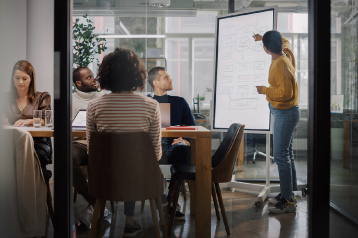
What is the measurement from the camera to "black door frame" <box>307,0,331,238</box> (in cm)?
183

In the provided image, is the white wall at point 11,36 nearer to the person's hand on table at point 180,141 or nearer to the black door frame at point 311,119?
the black door frame at point 311,119

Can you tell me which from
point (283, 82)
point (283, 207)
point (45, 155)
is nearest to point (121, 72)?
point (45, 155)

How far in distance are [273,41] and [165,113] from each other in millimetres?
1405

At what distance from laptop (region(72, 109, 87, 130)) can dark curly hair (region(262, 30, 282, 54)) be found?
→ 1.76m

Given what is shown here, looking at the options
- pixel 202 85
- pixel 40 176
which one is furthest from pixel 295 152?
pixel 40 176

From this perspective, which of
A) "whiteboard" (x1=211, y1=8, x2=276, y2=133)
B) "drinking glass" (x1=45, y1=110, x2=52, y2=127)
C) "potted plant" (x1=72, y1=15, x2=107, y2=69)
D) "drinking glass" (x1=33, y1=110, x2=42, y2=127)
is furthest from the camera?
"whiteboard" (x1=211, y1=8, x2=276, y2=133)

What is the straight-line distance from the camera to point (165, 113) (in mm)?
1920

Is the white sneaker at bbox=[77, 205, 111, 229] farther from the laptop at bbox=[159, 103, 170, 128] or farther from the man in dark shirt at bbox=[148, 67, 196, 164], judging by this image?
the laptop at bbox=[159, 103, 170, 128]

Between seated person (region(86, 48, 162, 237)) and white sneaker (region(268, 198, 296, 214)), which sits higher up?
seated person (region(86, 48, 162, 237))

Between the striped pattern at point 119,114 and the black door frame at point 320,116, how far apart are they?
105 centimetres

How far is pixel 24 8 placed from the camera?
6.64 ft

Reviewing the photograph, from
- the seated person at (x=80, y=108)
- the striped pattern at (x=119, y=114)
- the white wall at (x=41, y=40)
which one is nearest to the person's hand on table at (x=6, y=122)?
the white wall at (x=41, y=40)

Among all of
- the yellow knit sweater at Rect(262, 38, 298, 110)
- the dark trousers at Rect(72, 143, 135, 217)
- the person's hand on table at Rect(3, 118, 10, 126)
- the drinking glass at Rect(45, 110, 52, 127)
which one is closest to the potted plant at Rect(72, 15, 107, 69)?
the drinking glass at Rect(45, 110, 52, 127)

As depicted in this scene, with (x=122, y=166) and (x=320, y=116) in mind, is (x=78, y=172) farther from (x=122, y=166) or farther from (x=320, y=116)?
(x=320, y=116)
